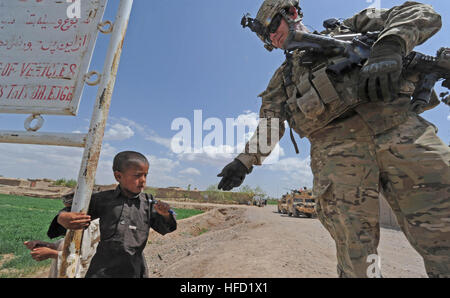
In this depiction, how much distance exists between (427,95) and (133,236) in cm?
234

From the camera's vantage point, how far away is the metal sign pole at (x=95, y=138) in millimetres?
1312

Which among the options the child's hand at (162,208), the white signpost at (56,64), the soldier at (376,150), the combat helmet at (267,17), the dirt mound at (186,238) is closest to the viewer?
the soldier at (376,150)

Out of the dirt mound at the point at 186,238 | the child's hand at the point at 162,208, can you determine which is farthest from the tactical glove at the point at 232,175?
the dirt mound at the point at 186,238

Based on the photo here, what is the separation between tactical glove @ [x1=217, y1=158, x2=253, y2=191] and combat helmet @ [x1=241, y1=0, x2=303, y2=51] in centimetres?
121

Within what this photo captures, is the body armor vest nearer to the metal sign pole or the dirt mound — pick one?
the metal sign pole

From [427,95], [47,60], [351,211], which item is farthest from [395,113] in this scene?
[47,60]

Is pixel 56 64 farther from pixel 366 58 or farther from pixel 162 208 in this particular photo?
pixel 366 58

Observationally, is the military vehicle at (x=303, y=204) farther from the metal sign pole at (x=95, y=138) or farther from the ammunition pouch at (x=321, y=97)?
the metal sign pole at (x=95, y=138)

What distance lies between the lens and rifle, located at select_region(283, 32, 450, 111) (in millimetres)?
1631

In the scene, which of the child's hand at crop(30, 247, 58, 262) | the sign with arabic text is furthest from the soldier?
the child's hand at crop(30, 247, 58, 262)

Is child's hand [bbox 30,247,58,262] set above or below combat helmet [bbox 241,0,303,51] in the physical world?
below

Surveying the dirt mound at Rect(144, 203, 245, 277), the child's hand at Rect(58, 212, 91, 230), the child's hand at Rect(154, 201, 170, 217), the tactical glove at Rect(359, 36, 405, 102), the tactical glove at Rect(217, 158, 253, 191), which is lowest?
the dirt mound at Rect(144, 203, 245, 277)

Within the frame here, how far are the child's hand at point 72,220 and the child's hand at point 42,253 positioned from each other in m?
0.23

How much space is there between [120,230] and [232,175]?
941 mm
